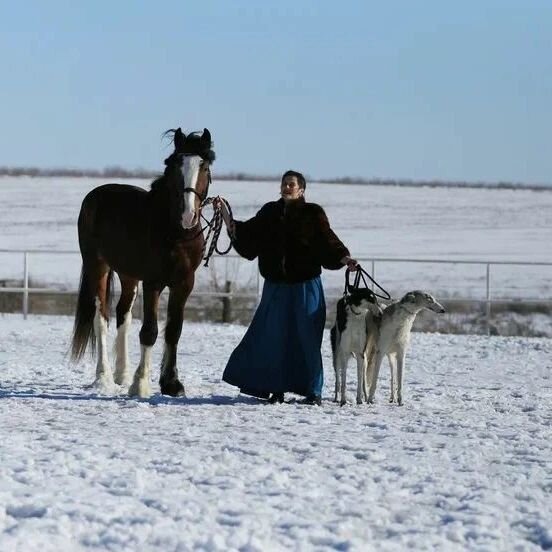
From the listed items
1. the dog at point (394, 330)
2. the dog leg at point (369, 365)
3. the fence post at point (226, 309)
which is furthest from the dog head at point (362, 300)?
the fence post at point (226, 309)

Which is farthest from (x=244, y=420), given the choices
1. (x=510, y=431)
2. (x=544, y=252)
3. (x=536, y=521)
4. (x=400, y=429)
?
(x=544, y=252)

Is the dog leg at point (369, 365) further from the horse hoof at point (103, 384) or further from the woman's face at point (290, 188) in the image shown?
the horse hoof at point (103, 384)

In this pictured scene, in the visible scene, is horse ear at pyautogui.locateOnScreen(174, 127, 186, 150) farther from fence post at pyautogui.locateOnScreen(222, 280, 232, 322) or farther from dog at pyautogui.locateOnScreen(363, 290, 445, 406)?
fence post at pyautogui.locateOnScreen(222, 280, 232, 322)

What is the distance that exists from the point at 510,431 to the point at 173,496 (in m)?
2.94

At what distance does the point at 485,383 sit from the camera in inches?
474

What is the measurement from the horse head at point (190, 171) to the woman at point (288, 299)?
0.25 m

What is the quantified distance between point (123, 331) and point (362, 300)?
2441 millimetres

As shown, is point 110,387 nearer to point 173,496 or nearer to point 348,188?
point 173,496

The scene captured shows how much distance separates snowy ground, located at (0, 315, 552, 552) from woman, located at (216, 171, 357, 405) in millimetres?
213

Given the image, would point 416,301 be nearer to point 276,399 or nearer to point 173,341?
point 276,399

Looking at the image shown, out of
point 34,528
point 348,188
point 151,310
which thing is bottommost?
point 34,528

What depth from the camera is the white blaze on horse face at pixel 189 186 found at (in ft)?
30.1

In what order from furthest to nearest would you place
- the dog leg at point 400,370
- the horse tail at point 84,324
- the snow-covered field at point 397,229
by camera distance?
the snow-covered field at point 397,229 < the horse tail at point 84,324 < the dog leg at point 400,370

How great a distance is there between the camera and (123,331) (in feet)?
35.0
